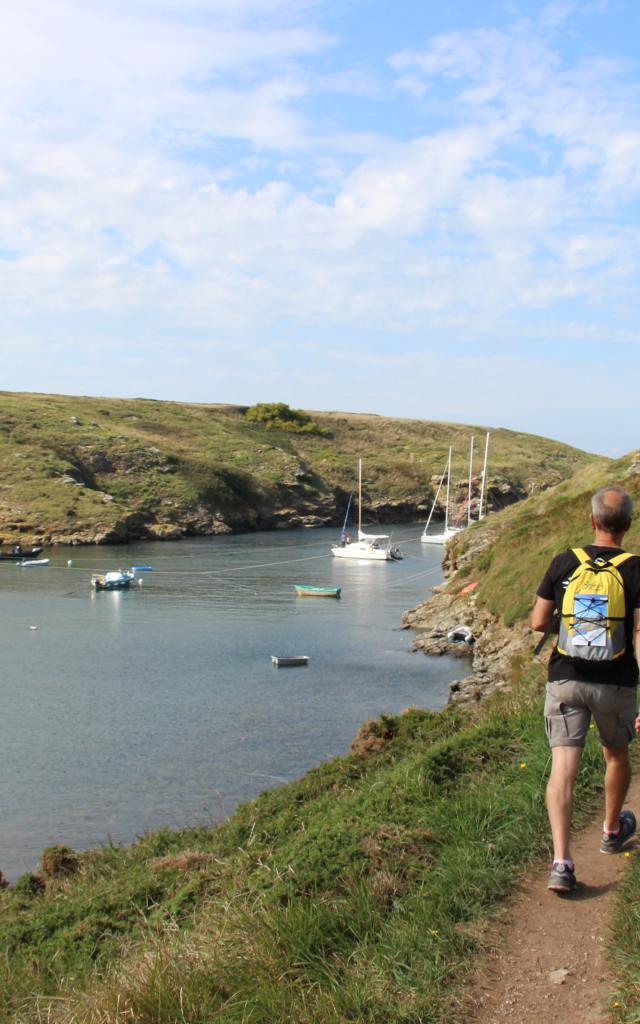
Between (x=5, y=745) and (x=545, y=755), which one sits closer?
(x=545, y=755)

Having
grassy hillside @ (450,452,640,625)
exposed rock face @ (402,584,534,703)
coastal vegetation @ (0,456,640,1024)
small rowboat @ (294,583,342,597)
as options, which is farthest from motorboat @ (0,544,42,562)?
coastal vegetation @ (0,456,640,1024)

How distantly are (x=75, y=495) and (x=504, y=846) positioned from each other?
95283 mm

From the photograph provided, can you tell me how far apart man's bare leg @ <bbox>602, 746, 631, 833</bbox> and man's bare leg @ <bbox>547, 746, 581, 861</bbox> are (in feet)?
1.22

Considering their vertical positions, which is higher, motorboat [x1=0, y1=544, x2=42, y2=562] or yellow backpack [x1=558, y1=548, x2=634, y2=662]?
yellow backpack [x1=558, y1=548, x2=634, y2=662]

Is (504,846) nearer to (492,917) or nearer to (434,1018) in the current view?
(492,917)

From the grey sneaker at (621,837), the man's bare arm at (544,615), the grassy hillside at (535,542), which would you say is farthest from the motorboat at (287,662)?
the man's bare arm at (544,615)

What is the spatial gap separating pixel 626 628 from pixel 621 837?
1.48m

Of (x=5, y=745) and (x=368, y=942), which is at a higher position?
(x=368, y=942)

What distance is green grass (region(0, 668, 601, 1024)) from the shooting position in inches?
203


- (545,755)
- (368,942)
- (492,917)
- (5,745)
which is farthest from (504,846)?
(5,745)

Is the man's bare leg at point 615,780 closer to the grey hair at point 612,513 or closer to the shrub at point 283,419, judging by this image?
the grey hair at point 612,513

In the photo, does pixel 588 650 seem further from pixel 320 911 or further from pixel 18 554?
pixel 18 554

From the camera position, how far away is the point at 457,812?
7457mm

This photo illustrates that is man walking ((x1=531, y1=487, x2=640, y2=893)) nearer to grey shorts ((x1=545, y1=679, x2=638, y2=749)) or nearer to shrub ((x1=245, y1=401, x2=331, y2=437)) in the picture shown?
grey shorts ((x1=545, y1=679, x2=638, y2=749))
